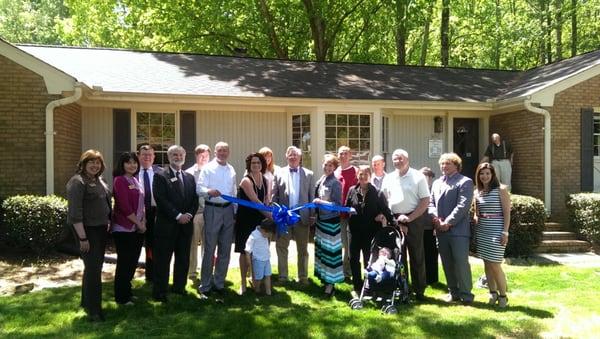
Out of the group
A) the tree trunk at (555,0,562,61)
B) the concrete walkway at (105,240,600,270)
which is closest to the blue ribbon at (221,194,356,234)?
the concrete walkway at (105,240,600,270)

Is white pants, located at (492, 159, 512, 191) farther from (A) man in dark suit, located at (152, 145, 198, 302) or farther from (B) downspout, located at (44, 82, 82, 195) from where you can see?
(B) downspout, located at (44, 82, 82, 195)

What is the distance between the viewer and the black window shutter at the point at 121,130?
10.8 m

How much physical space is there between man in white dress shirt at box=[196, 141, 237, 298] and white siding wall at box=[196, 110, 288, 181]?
17.3ft

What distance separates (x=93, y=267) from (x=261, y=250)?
5.95 feet

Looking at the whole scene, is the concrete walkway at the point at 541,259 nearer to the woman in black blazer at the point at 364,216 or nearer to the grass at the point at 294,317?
the grass at the point at 294,317

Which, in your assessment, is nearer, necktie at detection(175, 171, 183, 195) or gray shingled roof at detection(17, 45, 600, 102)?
necktie at detection(175, 171, 183, 195)

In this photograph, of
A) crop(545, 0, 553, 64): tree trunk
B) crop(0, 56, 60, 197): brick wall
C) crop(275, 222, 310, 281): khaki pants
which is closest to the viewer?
crop(275, 222, 310, 281): khaki pants

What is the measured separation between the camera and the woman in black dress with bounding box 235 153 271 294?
6.05 meters

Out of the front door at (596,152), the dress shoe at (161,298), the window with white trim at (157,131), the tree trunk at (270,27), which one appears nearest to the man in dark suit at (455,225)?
the dress shoe at (161,298)

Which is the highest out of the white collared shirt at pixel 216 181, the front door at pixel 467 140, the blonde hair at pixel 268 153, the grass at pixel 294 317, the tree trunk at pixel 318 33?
the tree trunk at pixel 318 33

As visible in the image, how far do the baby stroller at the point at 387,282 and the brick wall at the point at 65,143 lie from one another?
5860mm

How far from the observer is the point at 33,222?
25.9ft

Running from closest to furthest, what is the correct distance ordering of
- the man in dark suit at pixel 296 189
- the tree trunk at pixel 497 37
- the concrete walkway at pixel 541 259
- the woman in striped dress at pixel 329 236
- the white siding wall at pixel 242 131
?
the woman in striped dress at pixel 329 236 < the man in dark suit at pixel 296 189 < the concrete walkway at pixel 541 259 < the white siding wall at pixel 242 131 < the tree trunk at pixel 497 37

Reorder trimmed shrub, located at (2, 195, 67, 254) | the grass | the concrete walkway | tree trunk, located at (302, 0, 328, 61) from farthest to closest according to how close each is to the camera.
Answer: tree trunk, located at (302, 0, 328, 61) → the concrete walkway → trimmed shrub, located at (2, 195, 67, 254) → the grass
